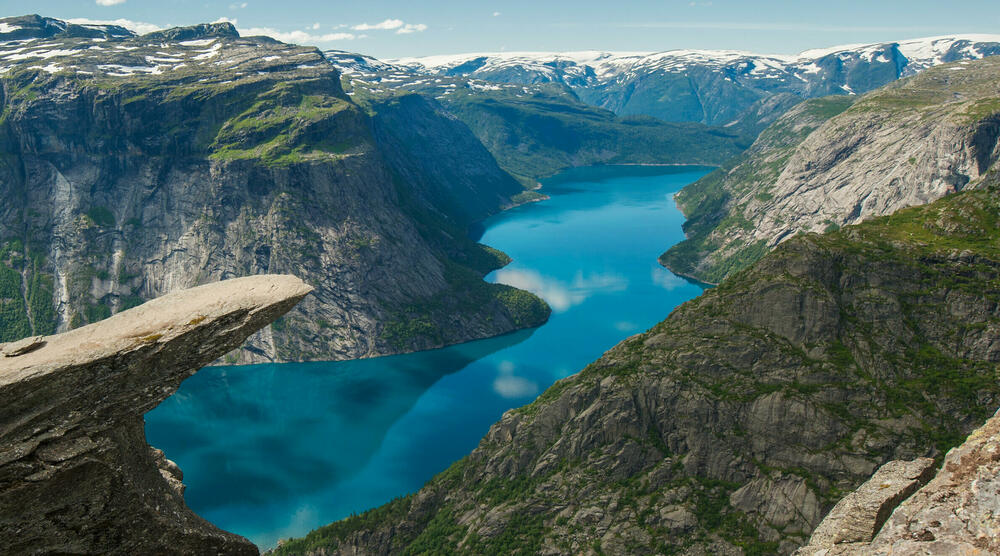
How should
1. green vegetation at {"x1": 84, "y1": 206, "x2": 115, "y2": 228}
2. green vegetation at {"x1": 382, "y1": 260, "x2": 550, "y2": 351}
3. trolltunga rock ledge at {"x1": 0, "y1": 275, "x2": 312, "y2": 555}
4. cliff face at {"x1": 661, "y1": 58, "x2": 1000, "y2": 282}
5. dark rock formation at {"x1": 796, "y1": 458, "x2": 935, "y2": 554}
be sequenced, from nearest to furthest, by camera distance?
trolltunga rock ledge at {"x1": 0, "y1": 275, "x2": 312, "y2": 555} < dark rock formation at {"x1": 796, "y1": 458, "x2": 935, "y2": 554} < cliff face at {"x1": 661, "y1": 58, "x2": 1000, "y2": 282} < green vegetation at {"x1": 382, "y1": 260, "x2": 550, "y2": 351} < green vegetation at {"x1": 84, "y1": 206, "x2": 115, "y2": 228}

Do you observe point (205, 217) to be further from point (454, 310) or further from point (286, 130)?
point (454, 310)

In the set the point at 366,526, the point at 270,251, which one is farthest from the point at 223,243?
the point at 366,526

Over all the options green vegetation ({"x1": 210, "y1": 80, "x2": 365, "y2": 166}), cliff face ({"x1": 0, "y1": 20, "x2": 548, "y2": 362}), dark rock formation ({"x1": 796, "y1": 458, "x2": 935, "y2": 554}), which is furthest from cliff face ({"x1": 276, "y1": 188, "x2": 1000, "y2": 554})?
Answer: green vegetation ({"x1": 210, "y1": 80, "x2": 365, "y2": 166})

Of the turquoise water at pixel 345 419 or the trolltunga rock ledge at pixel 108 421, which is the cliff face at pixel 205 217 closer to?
the turquoise water at pixel 345 419

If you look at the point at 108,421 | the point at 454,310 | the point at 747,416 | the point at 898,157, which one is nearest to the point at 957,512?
the point at 108,421

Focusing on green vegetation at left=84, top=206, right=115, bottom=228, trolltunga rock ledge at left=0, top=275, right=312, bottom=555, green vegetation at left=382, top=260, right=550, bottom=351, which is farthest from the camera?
green vegetation at left=84, top=206, right=115, bottom=228

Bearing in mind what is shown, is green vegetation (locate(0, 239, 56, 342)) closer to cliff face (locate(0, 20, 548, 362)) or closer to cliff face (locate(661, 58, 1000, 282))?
cliff face (locate(0, 20, 548, 362))
